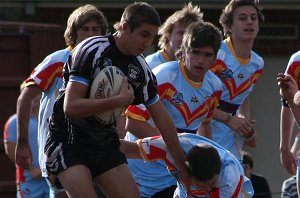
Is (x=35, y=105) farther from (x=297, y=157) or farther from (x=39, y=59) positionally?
(x=297, y=157)

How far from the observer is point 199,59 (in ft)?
32.5

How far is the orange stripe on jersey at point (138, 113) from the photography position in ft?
33.1

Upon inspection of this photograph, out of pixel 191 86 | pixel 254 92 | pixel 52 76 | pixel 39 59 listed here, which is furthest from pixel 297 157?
pixel 254 92

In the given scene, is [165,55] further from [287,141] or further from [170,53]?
[287,141]

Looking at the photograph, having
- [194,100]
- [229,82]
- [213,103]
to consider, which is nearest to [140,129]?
[194,100]

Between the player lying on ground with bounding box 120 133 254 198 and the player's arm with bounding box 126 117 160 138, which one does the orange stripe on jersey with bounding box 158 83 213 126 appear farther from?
the player lying on ground with bounding box 120 133 254 198

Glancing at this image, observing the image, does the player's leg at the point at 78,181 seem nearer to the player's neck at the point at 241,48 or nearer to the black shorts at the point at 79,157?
the black shorts at the point at 79,157

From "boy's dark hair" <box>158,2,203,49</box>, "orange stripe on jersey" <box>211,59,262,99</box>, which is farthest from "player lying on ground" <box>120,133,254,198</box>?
"orange stripe on jersey" <box>211,59,262,99</box>

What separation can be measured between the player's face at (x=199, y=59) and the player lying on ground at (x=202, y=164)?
739mm

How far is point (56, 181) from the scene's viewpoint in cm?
916

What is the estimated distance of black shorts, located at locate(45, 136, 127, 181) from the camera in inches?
348

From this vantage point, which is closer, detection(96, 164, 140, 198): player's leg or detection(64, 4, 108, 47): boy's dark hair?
detection(96, 164, 140, 198): player's leg

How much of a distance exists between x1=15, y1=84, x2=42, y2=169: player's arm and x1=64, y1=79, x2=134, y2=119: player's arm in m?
1.84

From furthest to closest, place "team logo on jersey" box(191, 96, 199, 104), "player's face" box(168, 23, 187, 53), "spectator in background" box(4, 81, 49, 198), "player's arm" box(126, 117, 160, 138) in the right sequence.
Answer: "spectator in background" box(4, 81, 49, 198) < "player's face" box(168, 23, 187, 53) < "team logo on jersey" box(191, 96, 199, 104) < "player's arm" box(126, 117, 160, 138)
